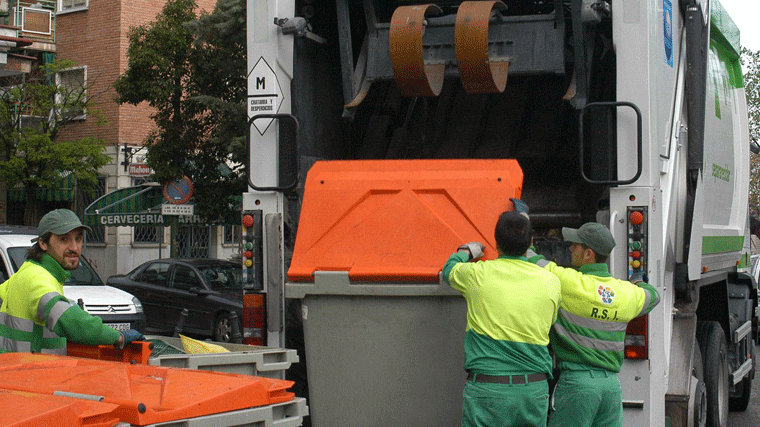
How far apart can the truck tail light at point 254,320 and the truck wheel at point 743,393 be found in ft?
17.7

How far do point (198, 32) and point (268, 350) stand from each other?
13.0 metres

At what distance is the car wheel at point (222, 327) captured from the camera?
43.5ft

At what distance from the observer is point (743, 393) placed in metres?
8.88

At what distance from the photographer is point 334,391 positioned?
463 cm

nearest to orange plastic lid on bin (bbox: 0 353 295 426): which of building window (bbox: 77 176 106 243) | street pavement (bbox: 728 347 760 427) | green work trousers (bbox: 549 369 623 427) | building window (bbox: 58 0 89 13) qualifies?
green work trousers (bbox: 549 369 623 427)

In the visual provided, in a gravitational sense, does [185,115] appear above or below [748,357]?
above

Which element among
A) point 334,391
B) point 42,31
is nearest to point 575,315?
point 334,391

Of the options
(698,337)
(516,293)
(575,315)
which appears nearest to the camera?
(516,293)

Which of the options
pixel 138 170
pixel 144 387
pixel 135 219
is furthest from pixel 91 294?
pixel 138 170

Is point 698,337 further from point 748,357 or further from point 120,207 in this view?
point 120,207

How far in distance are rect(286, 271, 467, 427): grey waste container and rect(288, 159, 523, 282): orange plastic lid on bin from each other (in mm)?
90

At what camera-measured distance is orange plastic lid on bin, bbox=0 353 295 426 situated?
3016 millimetres

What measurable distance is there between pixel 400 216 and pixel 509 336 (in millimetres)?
962

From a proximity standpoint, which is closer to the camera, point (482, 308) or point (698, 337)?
point (482, 308)
